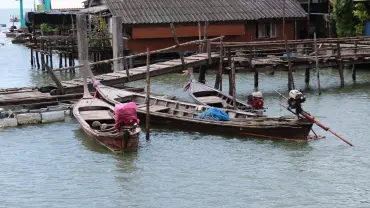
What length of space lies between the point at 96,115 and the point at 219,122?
4602 millimetres

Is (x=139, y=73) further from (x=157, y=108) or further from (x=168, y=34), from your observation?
(x=168, y=34)

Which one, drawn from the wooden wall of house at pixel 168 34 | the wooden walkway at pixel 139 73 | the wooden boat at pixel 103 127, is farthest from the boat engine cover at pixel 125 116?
the wooden wall of house at pixel 168 34

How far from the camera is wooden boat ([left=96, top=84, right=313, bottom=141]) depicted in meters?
21.7

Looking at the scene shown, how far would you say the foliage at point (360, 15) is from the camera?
144 ft

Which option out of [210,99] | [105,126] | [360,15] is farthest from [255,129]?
[360,15]

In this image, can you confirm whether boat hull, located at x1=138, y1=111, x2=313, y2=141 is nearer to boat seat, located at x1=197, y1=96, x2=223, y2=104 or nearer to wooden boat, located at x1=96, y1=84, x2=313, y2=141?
wooden boat, located at x1=96, y1=84, x2=313, y2=141

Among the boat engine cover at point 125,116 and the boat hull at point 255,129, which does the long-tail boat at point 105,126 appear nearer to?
the boat engine cover at point 125,116

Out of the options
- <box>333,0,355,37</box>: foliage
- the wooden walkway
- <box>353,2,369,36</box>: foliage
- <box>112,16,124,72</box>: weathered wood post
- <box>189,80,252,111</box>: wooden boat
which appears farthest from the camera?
<box>333,0,355,37</box>: foliage

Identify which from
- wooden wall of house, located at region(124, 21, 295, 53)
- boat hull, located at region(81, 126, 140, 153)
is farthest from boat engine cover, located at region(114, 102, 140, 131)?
wooden wall of house, located at region(124, 21, 295, 53)

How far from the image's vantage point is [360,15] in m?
43.9

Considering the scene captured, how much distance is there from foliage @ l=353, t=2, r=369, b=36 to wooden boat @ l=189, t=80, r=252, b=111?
1935 centimetres

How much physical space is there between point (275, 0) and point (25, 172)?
31160 mm

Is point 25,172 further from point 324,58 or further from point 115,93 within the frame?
point 324,58

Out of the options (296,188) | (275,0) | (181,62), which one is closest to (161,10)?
(275,0)
